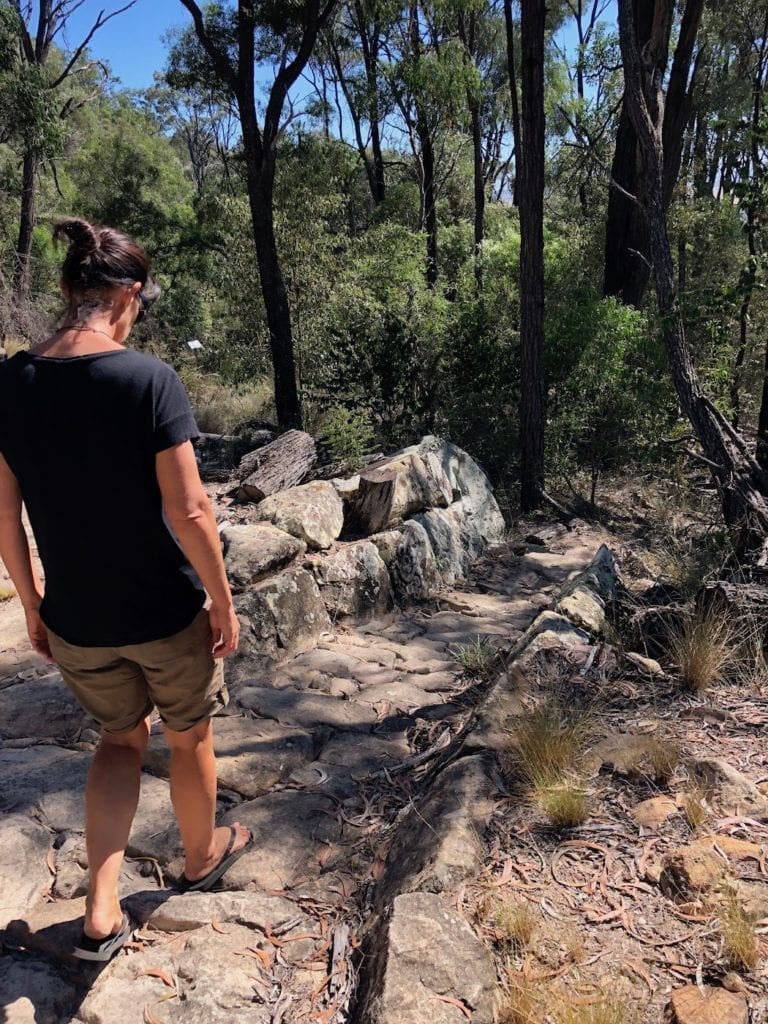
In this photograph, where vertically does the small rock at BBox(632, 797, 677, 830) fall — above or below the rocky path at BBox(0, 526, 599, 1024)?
above

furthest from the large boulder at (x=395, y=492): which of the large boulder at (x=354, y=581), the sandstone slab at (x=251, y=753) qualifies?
the sandstone slab at (x=251, y=753)

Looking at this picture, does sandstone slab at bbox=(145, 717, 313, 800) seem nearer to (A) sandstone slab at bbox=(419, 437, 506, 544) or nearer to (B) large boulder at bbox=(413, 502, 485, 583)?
(B) large boulder at bbox=(413, 502, 485, 583)

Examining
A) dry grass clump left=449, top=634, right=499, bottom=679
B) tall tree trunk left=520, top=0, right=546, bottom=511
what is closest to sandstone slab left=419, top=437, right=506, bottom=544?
tall tree trunk left=520, top=0, right=546, bottom=511

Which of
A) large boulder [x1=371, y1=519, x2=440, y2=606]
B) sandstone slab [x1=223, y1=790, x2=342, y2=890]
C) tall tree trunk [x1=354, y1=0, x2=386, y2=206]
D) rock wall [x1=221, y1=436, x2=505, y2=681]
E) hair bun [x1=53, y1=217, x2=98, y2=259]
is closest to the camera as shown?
hair bun [x1=53, y1=217, x2=98, y2=259]

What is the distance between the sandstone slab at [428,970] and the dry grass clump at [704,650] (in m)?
1.96

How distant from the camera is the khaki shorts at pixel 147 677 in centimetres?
200

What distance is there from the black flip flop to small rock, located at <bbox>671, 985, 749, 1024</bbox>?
1.40 meters

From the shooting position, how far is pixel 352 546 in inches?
231

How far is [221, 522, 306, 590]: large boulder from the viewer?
496cm

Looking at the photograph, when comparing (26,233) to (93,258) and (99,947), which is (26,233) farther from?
(99,947)

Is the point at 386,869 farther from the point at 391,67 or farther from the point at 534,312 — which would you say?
the point at 391,67

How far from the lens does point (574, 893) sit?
7.31 feet

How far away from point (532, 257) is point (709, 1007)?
7.87 metres

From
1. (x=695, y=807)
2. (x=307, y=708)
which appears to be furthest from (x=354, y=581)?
(x=695, y=807)
